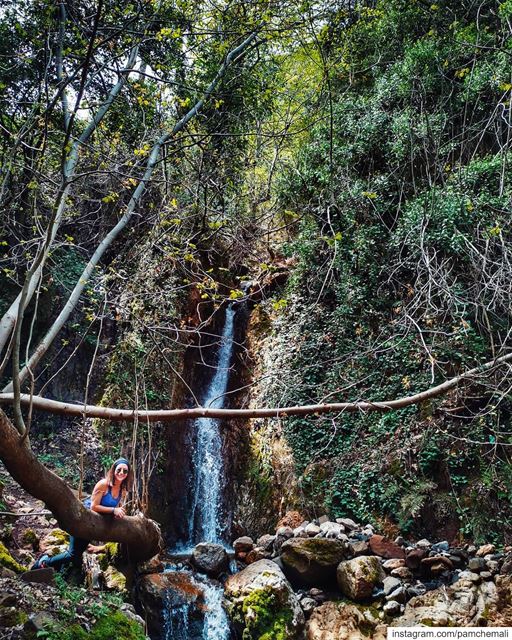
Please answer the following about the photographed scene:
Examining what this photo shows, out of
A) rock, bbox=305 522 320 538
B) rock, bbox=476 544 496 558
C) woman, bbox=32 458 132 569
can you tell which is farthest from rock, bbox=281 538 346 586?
woman, bbox=32 458 132 569

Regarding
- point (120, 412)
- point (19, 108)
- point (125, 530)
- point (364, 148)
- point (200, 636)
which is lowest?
point (200, 636)

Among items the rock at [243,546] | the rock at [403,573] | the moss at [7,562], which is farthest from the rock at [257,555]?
the moss at [7,562]

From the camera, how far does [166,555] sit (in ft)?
22.8

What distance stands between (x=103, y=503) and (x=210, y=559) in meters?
2.86

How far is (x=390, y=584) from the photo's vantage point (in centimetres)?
502

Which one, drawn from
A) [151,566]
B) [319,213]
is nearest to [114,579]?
[151,566]

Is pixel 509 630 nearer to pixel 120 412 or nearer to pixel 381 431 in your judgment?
pixel 381 431

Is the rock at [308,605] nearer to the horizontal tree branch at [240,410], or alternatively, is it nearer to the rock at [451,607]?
the rock at [451,607]

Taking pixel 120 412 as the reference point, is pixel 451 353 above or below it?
above

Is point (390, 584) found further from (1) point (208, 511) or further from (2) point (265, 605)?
(1) point (208, 511)

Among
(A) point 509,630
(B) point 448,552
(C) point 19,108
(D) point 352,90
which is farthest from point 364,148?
(A) point 509,630

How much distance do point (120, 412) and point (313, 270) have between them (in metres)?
5.91

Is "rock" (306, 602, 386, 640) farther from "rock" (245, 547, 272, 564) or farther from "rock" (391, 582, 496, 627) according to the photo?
"rock" (245, 547, 272, 564)

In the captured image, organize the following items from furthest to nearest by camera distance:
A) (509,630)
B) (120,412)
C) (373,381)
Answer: (373,381) → (509,630) → (120,412)
